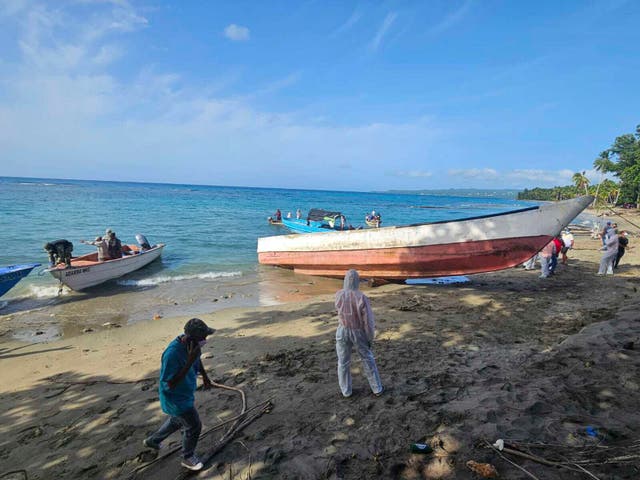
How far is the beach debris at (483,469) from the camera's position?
285 centimetres

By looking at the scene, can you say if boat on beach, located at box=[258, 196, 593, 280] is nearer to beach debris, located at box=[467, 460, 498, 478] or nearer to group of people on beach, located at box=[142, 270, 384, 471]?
beach debris, located at box=[467, 460, 498, 478]

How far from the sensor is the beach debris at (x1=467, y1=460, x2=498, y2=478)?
9.36ft

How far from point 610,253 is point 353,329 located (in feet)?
39.0

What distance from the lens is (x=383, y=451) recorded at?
3355 mm

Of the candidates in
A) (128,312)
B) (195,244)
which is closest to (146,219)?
(195,244)

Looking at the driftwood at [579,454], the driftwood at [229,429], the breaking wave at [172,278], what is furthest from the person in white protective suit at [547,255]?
the breaking wave at [172,278]

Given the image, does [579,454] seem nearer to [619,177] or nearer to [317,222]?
[317,222]

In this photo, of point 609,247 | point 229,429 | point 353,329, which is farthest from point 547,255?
point 229,429

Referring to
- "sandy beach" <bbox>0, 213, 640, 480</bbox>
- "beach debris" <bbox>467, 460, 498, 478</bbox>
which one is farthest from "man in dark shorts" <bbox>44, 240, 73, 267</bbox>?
"beach debris" <bbox>467, 460, 498, 478</bbox>

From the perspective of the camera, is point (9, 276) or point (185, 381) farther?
point (9, 276)

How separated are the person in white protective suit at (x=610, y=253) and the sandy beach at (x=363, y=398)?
3.98m

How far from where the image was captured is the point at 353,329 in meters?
4.21

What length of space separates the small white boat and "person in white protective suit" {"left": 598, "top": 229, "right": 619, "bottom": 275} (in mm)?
17124

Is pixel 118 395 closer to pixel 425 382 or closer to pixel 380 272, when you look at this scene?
pixel 425 382
